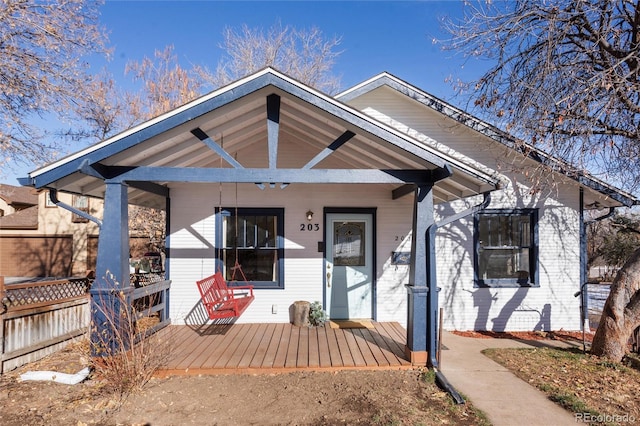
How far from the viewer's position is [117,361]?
445 cm

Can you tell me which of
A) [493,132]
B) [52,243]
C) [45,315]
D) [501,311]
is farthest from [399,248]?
[52,243]

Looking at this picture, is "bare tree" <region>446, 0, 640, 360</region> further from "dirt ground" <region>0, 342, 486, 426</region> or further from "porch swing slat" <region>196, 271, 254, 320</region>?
"porch swing slat" <region>196, 271, 254, 320</region>

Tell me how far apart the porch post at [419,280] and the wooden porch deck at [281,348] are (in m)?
0.27

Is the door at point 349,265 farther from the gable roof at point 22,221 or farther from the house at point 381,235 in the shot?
the gable roof at point 22,221

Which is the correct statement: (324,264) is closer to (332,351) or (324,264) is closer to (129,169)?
(332,351)

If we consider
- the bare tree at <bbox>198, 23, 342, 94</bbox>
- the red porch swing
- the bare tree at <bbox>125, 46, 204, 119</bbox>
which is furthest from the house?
the bare tree at <bbox>198, 23, 342, 94</bbox>

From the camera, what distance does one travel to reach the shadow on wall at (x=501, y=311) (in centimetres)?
775

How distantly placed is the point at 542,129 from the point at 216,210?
6129 millimetres

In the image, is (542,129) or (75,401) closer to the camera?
(75,401)

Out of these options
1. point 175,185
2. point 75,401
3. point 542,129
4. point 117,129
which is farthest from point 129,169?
point 117,129

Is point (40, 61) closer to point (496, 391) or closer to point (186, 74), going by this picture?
point (186, 74)

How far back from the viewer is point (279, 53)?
63.5 ft

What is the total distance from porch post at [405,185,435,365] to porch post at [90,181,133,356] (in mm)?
3704

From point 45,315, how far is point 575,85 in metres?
9.60
